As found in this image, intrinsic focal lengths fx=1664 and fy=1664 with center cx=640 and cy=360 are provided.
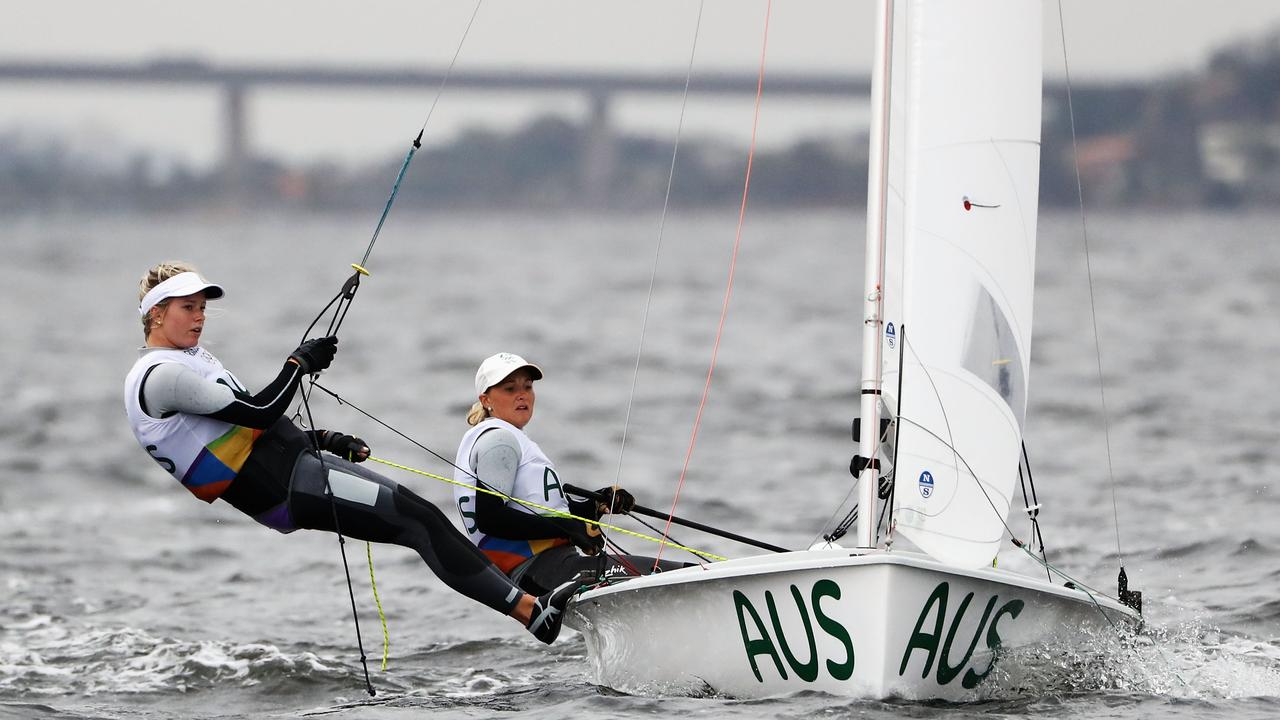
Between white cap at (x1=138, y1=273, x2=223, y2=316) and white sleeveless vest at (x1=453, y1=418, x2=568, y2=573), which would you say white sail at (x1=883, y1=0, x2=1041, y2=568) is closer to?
white sleeveless vest at (x1=453, y1=418, x2=568, y2=573)

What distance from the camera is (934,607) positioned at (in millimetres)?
4004

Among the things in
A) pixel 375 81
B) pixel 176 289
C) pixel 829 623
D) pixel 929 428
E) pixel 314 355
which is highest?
pixel 375 81

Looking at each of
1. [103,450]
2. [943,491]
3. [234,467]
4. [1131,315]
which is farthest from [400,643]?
[1131,315]

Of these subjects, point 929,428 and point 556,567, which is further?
point 556,567

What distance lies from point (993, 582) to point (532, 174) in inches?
2718

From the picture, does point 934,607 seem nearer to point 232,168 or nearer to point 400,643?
point 400,643

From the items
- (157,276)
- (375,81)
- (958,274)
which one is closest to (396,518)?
A: (157,276)

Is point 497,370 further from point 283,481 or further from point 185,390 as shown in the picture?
point 185,390

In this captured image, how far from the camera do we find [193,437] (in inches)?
173

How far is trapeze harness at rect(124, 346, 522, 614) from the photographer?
438cm

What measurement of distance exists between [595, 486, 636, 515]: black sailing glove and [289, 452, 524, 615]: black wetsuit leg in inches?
14.4

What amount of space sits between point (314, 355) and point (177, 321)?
14.6 inches

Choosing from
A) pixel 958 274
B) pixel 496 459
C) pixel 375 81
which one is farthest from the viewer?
pixel 375 81

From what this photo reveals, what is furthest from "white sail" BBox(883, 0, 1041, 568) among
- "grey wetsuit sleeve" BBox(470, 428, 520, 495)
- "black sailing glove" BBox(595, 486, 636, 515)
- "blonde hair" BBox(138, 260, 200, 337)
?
"blonde hair" BBox(138, 260, 200, 337)
